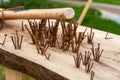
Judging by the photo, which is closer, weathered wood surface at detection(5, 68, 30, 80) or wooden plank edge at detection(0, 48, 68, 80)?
wooden plank edge at detection(0, 48, 68, 80)

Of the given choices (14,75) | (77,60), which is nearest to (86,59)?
(77,60)

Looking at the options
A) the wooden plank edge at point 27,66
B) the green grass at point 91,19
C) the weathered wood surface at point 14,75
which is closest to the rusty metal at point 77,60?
the wooden plank edge at point 27,66

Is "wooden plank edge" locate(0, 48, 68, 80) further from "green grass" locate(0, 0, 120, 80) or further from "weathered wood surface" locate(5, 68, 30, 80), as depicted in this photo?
"green grass" locate(0, 0, 120, 80)

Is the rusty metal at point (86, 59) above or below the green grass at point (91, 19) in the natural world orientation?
above

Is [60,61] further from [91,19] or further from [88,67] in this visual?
[91,19]

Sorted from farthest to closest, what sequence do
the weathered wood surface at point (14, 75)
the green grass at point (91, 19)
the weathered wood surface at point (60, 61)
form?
the green grass at point (91, 19), the weathered wood surface at point (14, 75), the weathered wood surface at point (60, 61)

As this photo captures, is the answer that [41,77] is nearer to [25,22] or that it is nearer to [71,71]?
[71,71]

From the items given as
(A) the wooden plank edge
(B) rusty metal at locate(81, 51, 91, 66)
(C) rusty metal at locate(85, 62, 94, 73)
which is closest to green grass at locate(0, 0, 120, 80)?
(A) the wooden plank edge

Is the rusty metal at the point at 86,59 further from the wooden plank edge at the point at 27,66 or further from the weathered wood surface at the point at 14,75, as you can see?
the weathered wood surface at the point at 14,75
